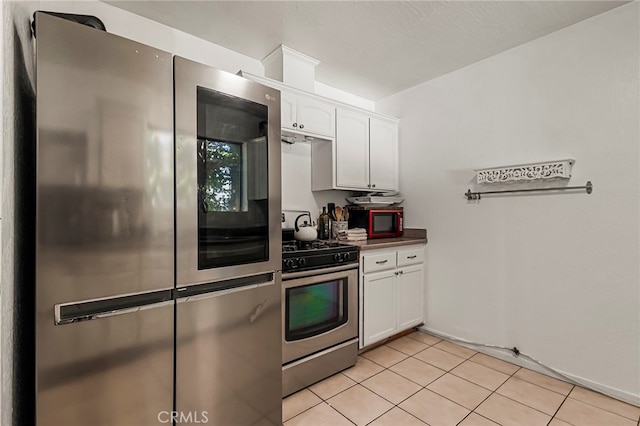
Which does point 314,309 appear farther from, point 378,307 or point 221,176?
point 221,176

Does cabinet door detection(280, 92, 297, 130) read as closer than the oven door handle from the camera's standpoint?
No

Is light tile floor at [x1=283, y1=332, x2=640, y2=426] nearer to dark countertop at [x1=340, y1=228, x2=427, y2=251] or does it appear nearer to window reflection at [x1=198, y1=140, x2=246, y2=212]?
dark countertop at [x1=340, y1=228, x2=427, y2=251]

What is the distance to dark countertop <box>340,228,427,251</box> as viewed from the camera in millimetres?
2570

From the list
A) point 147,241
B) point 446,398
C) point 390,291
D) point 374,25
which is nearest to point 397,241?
point 390,291

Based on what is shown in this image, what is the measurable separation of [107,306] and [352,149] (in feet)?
7.80

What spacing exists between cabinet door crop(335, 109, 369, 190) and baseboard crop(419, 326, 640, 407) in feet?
5.66

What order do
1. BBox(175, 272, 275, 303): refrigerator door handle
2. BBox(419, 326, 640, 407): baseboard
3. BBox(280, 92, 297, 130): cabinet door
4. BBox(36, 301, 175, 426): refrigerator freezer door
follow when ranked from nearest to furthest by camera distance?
BBox(36, 301, 175, 426): refrigerator freezer door < BBox(175, 272, 275, 303): refrigerator door handle < BBox(419, 326, 640, 407): baseboard < BBox(280, 92, 297, 130): cabinet door

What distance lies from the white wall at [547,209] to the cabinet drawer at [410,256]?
0.13 m

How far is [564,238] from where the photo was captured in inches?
88.7

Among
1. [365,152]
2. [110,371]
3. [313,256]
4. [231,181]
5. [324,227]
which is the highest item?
[365,152]

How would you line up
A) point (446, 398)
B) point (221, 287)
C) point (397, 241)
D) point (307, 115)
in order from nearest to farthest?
point (221, 287)
point (446, 398)
point (307, 115)
point (397, 241)

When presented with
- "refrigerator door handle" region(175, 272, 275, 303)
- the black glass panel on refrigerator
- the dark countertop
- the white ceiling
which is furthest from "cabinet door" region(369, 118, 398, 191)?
"refrigerator door handle" region(175, 272, 275, 303)

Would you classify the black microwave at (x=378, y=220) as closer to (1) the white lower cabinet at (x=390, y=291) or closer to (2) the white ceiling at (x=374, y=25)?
(1) the white lower cabinet at (x=390, y=291)

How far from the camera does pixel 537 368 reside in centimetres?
236
